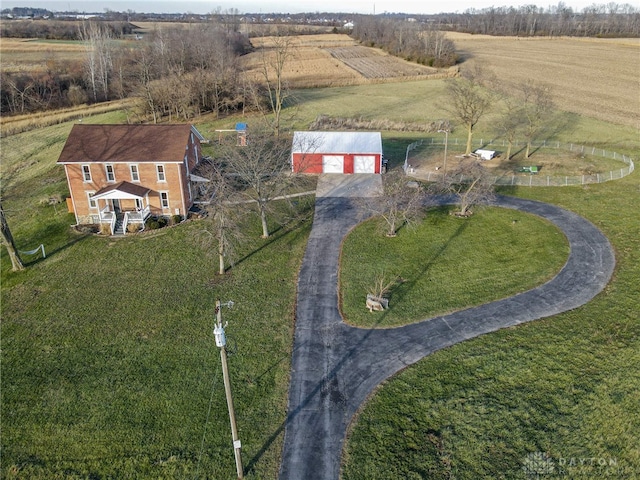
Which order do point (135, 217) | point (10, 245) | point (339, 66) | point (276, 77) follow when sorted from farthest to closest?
point (339, 66) → point (276, 77) → point (135, 217) → point (10, 245)

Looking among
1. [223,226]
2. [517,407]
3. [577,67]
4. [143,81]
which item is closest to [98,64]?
[143,81]

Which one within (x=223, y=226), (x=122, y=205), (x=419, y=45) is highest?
(x=419, y=45)

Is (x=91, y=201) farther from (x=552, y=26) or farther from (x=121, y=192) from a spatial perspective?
(x=552, y=26)

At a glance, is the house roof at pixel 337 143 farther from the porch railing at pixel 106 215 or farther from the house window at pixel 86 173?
the house window at pixel 86 173

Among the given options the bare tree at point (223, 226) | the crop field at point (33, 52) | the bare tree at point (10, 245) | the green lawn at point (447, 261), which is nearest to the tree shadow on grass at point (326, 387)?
the green lawn at point (447, 261)

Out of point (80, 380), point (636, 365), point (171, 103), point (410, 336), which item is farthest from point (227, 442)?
point (171, 103)

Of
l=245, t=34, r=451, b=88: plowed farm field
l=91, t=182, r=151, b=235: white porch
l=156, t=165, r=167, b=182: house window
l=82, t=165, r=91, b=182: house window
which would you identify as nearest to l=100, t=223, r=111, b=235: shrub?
l=91, t=182, r=151, b=235: white porch
